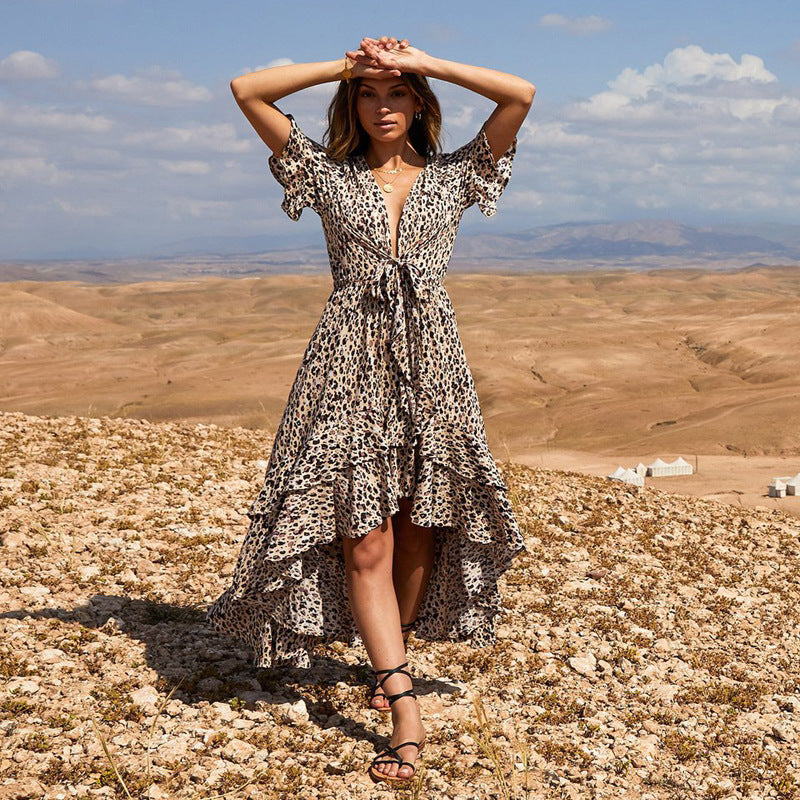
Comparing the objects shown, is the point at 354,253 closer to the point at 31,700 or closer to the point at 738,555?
the point at 31,700

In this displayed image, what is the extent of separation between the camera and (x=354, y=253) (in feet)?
12.5

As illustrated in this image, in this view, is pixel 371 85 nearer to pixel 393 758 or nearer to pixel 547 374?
pixel 393 758

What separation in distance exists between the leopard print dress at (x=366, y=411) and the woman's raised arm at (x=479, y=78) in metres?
0.11

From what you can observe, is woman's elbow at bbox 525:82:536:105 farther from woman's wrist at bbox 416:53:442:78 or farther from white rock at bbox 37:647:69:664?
white rock at bbox 37:647:69:664

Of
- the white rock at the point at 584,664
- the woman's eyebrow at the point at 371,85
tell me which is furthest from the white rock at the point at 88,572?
the woman's eyebrow at the point at 371,85

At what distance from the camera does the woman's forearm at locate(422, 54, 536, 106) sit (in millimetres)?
3738

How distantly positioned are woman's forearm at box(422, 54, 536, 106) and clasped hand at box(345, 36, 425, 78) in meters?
0.05

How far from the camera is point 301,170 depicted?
3.88 metres

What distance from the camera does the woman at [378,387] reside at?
3715mm

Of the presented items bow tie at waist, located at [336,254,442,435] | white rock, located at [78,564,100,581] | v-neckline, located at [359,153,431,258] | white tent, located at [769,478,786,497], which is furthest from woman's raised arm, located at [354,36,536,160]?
white tent, located at [769,478,786,497]

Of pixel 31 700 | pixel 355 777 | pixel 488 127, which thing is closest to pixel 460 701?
pixel 355 777

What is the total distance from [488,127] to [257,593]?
2.06m

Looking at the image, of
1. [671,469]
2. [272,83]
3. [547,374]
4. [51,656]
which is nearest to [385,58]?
[272,83]

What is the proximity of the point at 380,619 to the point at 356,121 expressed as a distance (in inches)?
75.9
